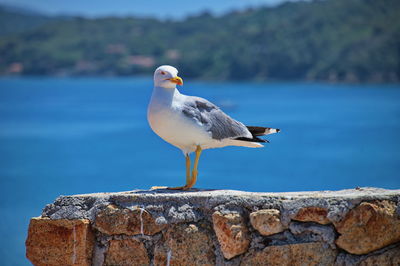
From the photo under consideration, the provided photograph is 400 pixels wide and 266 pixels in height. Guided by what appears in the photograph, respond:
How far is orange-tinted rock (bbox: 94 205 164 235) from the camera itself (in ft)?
10.7

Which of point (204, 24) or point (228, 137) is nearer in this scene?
point (228, 137)

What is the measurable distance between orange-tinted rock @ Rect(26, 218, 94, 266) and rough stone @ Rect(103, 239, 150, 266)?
A: 0.40ft

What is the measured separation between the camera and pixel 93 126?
42188mm

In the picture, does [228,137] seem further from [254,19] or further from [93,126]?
[254,19]

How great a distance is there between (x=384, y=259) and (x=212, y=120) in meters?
1.51

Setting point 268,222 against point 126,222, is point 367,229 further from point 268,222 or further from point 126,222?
point 126,222

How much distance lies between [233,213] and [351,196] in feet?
2.00

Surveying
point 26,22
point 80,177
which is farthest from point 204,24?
point 80,177

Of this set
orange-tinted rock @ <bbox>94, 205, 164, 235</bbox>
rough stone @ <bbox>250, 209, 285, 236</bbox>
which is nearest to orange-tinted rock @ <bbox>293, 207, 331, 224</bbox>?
rough stone @ <bbox>250, 209, 285, 236</bbox>

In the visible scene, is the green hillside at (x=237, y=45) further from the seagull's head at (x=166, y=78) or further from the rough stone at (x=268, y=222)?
the rough stone at (x=268, y=222)

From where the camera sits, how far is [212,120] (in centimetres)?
406

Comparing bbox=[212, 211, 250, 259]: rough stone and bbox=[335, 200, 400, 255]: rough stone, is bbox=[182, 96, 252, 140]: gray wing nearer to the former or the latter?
bbox=[212, 211, 250, 259]: rough stone

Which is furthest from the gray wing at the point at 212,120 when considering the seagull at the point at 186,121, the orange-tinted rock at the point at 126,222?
the orange-tinted rock at the point at 126,222

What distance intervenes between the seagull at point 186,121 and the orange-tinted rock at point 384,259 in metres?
1.33
